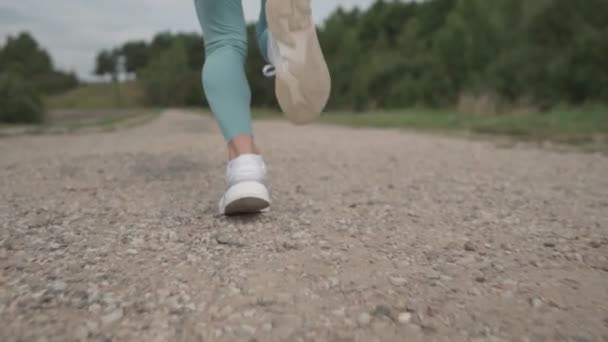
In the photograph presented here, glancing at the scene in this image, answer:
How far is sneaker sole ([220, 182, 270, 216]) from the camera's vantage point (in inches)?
49.9

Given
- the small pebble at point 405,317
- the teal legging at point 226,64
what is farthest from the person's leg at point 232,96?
the small pebble at point 405,317

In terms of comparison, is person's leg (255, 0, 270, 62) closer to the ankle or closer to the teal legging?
the teal legging

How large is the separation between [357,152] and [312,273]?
2766 millimetres

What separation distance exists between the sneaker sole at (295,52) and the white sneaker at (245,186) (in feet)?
0.66

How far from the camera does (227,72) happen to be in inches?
54.7

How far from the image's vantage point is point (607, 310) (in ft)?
2.64

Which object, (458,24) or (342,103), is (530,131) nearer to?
(458,24)

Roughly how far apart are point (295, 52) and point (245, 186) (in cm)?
40

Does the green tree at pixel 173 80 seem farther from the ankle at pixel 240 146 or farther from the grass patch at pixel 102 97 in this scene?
the ankle at pixel 240 146

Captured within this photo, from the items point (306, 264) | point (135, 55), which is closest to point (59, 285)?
point (306, 264)

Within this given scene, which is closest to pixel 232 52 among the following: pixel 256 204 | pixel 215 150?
pixel 256 204

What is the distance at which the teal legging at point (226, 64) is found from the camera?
4.50 ft

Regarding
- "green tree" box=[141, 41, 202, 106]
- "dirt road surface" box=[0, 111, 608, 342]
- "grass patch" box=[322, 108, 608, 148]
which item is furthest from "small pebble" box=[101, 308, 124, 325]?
"green tree" box=[141, 41, 202, 106]

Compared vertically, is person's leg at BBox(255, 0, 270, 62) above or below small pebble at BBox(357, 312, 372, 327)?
above
